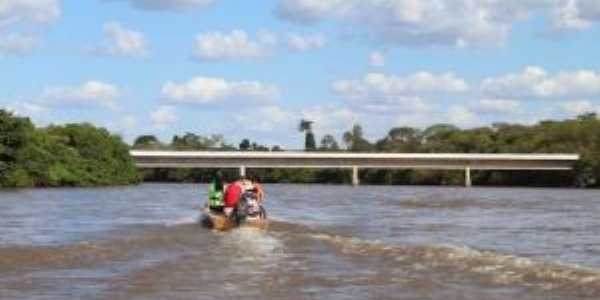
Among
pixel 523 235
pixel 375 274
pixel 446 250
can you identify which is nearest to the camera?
pixel 375 274

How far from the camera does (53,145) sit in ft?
376

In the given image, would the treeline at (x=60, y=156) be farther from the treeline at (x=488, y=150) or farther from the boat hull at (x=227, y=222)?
the boat hull at (x=227, y=222)

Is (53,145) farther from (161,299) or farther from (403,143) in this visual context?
(161,299)

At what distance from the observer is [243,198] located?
33.7 m

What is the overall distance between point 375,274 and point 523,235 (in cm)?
1395

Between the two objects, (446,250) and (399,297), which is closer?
(399,297)

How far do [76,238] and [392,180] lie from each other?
12768cm

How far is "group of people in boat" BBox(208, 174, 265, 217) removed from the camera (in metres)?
33.8

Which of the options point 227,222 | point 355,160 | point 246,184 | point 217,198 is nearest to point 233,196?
point 246,184

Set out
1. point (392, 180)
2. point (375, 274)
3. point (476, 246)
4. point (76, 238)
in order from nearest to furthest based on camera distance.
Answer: point (375, 274) < point (476, 246) < point (76, 238) < point (392, 180)

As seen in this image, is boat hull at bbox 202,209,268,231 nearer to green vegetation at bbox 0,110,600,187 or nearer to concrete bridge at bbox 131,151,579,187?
green vegetation at bbox 0,110,600,187

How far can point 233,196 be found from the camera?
35.2 m

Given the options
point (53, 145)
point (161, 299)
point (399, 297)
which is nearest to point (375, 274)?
point (399, 297)

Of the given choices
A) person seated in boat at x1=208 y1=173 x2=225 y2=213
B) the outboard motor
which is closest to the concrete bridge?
person seated in boat at x1=208 y1=173 x2=225 y2=213
